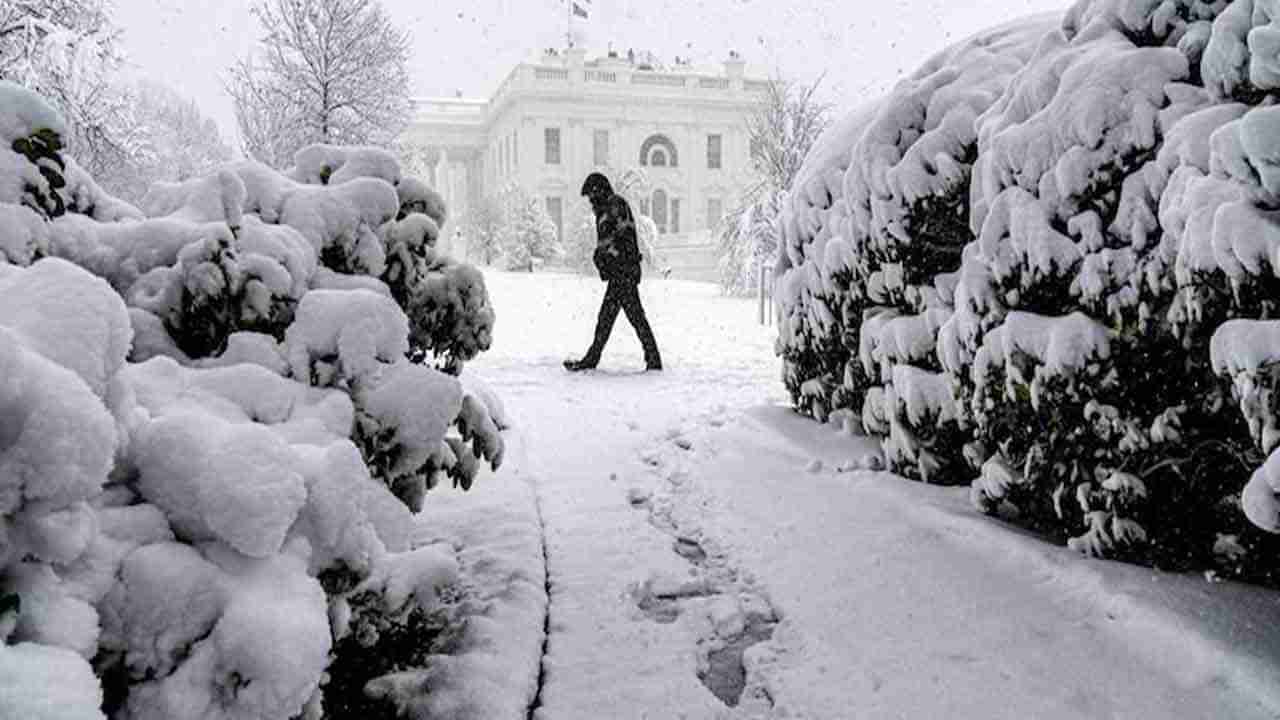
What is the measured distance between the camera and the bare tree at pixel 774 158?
21859mm

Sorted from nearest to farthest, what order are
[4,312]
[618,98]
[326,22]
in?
[4,312] < [326,22] < [618,98]

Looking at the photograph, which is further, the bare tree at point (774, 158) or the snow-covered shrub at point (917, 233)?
the bare tree at point (774, 158)

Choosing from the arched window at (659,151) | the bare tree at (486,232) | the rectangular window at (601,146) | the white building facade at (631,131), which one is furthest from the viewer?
the arched window at (659,151)

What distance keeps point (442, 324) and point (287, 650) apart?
171cm

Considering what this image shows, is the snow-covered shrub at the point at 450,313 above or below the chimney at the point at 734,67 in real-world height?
below

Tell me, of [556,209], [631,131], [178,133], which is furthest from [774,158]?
[178,133]

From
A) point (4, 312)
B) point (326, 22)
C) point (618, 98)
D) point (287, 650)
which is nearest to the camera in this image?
point (287, 650)

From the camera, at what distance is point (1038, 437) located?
9.38ft

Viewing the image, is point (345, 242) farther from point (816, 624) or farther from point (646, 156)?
point (646, 156)

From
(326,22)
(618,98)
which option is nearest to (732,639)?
(326,22)

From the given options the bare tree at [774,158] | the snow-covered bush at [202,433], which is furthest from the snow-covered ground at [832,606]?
the bare tree at [774,158]

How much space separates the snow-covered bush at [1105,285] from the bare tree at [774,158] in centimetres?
1646

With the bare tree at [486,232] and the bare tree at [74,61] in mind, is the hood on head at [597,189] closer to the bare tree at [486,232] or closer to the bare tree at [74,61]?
the bare tree at [74,61]

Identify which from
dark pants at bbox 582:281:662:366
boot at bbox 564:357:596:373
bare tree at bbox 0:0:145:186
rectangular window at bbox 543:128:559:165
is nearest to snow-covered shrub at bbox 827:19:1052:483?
dark pants at bbox 582:281:662:366
